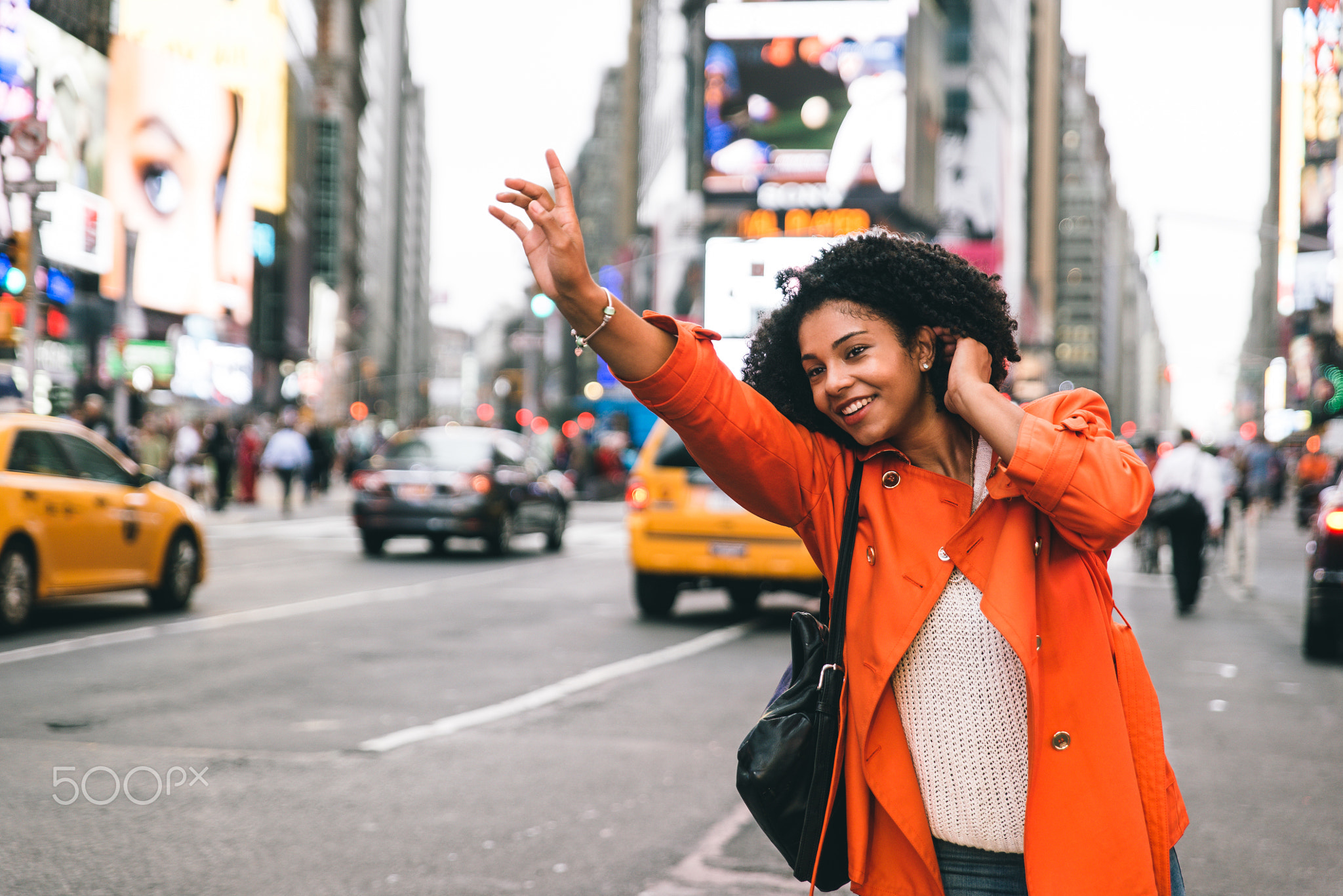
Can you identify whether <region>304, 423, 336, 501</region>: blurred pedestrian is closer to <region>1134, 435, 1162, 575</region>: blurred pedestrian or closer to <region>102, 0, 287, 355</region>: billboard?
<region>102, 0, 287, 355</region>: billboard

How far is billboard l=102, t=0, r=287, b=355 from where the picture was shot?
43.5m

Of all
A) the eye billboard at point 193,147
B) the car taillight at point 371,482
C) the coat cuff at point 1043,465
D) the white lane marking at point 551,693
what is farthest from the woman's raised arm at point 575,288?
the eye billboard at point 193,147

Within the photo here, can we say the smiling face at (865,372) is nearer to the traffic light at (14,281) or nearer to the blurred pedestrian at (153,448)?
the traffic light at (14,281)

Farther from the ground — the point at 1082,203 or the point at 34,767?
the point at 1082,203

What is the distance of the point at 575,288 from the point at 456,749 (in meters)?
4.74

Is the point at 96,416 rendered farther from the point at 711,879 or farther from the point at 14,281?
the point at 711,879

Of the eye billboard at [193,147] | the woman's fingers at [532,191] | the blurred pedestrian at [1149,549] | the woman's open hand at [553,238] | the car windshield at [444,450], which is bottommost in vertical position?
the blurred pedestrian at [1149,549]

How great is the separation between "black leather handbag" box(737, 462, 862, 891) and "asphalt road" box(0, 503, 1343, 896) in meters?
2.25

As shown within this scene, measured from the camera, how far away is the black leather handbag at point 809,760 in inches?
91.0

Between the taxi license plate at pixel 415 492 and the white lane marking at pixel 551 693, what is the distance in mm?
7128

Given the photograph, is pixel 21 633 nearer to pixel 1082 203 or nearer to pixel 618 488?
pixel 618 488

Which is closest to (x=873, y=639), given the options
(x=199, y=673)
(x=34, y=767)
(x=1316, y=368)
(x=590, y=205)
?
(x=34, y=767)

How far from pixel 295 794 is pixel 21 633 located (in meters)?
5.39

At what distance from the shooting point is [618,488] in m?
40.2
